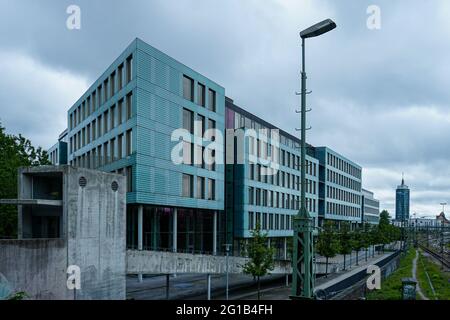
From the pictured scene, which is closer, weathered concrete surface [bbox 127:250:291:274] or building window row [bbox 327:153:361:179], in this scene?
weathered concrete surface [bbox 127:250:291:274]

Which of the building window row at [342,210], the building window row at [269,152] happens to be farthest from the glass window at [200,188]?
the building window row at [342,210]

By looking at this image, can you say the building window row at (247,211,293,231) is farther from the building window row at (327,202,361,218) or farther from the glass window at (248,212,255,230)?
A: the building window row at (327,202,361,218)

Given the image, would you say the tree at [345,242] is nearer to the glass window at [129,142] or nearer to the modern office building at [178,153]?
the modern office building at [178,153]

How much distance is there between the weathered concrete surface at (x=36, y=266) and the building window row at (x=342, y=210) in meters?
73.9

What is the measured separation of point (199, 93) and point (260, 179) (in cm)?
1666

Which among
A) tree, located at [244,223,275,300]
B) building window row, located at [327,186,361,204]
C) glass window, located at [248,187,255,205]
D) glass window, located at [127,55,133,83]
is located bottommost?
tree, located at [244,223,275,300]

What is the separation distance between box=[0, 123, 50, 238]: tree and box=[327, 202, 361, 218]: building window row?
212 feet

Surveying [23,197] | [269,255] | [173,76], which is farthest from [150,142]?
[23,197]

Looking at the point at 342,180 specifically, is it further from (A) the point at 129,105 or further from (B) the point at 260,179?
(A) the point at 129,105

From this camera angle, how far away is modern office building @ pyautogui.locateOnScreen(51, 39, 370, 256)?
3709 cm

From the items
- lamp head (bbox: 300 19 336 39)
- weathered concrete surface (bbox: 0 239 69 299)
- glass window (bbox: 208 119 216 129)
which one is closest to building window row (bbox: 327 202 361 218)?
glass window (bbox: 208 119 216 129)

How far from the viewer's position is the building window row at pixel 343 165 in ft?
287

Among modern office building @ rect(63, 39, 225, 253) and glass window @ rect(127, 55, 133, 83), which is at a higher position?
glass window @ rect(127, 55, 133, 83)
